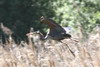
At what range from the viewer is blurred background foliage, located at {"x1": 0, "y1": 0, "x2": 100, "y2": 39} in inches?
404

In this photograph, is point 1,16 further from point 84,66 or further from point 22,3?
point 84,66

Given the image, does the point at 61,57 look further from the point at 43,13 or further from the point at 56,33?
the point at 43,13

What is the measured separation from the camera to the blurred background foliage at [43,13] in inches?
404

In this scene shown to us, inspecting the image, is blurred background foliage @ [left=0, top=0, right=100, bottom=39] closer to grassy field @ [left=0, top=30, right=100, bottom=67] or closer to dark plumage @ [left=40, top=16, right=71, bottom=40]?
grassy field @ [left=0, top=30, right=100, bottom=67]

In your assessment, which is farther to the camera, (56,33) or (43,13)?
(43,13)

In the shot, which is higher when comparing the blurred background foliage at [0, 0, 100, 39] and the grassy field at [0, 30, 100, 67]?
the grassy field at [0, 30, 100, 67]

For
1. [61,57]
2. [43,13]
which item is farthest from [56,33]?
[43,13]

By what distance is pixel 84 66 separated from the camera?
3.45m

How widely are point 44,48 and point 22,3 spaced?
8.13m

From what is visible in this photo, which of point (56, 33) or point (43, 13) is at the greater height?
point (56, 33)

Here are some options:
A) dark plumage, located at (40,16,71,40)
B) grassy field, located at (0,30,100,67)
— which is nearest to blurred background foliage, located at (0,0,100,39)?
grassy field, located at (0,30,100,67)

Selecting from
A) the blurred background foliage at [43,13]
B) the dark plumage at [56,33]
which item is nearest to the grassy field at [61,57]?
the dark plumage at [56,33]

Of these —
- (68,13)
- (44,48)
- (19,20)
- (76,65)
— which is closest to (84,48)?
(76,65)

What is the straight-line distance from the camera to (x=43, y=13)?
12273 millimetres
